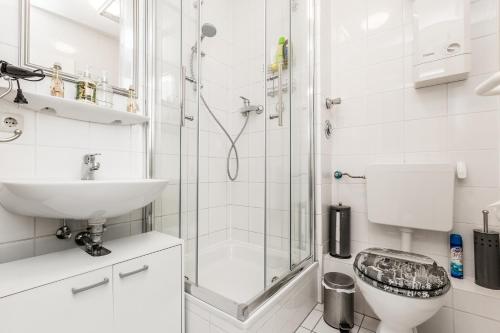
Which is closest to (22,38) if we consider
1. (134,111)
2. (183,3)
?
(134,111)

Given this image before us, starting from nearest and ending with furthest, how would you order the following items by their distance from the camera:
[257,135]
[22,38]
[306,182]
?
1. [22,38]
2. [306,182]
3. [257,135]

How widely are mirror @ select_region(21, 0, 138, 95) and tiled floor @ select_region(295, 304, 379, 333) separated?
1642mm

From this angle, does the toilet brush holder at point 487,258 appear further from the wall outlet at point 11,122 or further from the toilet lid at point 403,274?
the wall outlet at point 11,122

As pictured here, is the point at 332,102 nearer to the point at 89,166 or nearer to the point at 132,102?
the point at 132,102

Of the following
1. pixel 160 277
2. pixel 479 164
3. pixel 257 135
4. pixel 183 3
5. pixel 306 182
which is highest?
pixel 183 3

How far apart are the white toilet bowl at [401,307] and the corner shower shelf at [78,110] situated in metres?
1.37

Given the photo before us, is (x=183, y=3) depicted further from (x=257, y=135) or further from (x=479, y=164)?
(x=479, y=164)

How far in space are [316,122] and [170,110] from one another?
94 centimetres

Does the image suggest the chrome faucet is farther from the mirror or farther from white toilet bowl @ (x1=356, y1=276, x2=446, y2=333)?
white toilet bowl @ (x1=356, y1=276, x2=446, y2=333)

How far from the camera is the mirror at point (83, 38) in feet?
3.15

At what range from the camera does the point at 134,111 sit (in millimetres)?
1217

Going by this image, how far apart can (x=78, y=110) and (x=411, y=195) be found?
1745 millimetres

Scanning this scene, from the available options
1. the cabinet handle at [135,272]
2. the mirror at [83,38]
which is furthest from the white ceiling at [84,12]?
the cabinet handle at [135,272]

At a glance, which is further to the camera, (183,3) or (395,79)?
(395,79)
